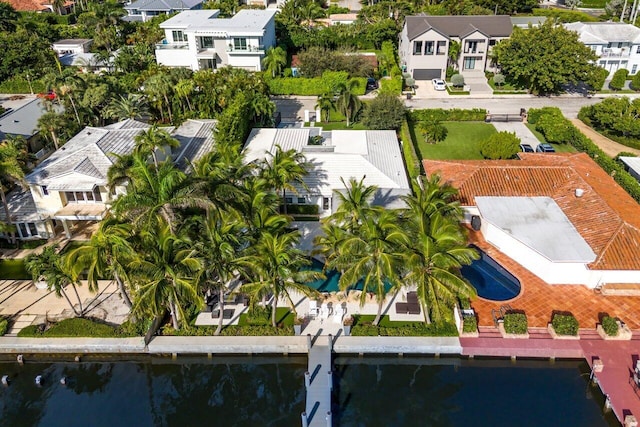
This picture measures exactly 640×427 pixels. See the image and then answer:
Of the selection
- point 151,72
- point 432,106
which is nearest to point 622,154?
point 432,106

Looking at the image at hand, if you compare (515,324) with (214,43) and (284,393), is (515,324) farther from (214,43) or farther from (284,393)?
(214,43)

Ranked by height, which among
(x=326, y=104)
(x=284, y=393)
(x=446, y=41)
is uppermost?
(x=446, y=41)

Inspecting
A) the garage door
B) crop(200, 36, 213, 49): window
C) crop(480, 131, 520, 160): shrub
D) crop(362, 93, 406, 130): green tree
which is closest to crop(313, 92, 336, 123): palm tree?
crop(362, 93, 406, 130): green tree

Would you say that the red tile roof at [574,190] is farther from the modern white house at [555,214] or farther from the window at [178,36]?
the window at [178,36]

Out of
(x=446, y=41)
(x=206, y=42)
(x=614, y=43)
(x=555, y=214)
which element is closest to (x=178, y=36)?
(x=206, y=42)

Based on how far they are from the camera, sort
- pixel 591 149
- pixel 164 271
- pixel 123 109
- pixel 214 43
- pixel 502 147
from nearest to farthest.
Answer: pixel 164 271 → pixel 502 147 → pixel 591 149 → pixel 123 109 → pixel 214 43

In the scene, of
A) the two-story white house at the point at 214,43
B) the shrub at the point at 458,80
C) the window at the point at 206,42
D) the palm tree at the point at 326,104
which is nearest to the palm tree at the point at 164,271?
the palm tree at the point at 326,104

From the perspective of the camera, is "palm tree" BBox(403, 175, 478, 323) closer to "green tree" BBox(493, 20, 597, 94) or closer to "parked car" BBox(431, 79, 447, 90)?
"green tree" BBox(493, 20, 597, 94)
